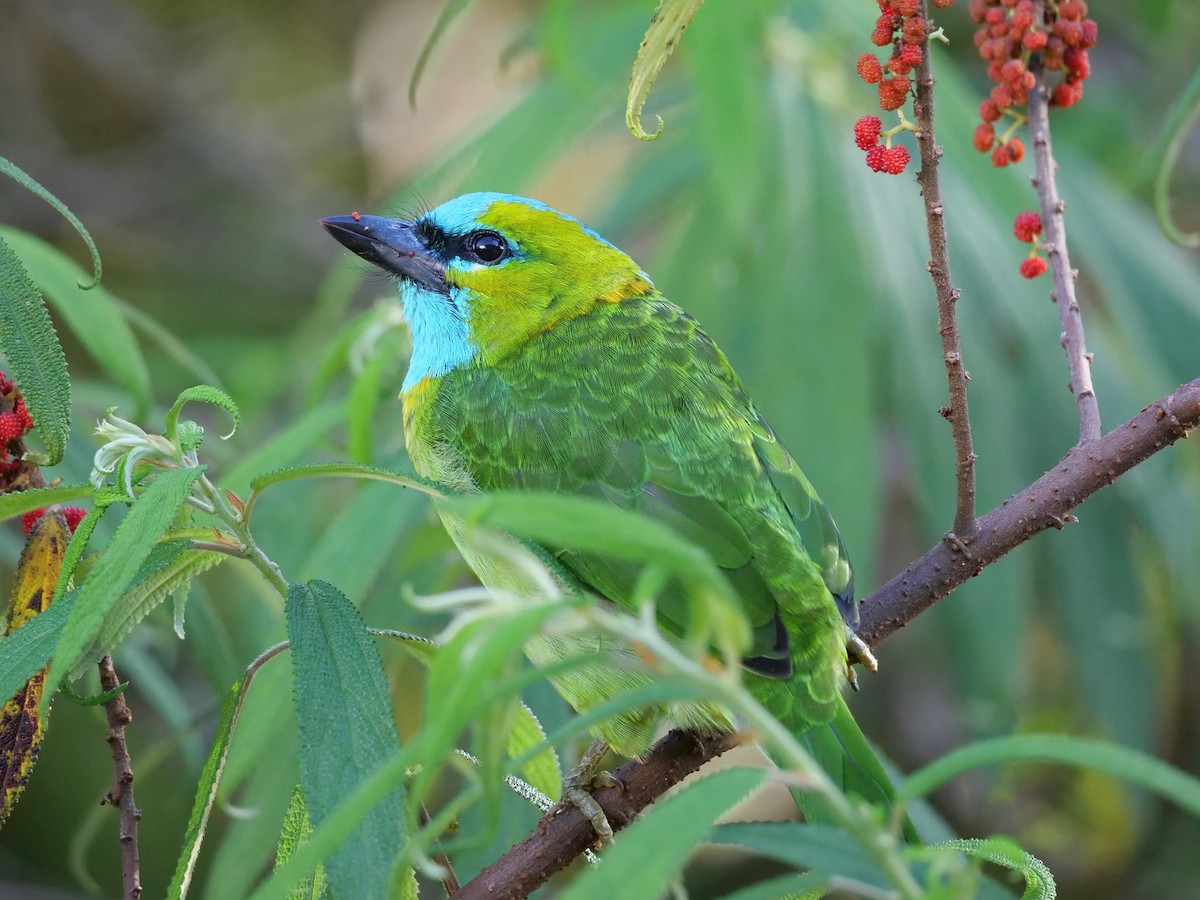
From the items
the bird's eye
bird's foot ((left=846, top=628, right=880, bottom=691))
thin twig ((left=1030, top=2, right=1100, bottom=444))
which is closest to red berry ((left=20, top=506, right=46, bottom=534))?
bird's foot ((left=846, top=628, right=880, bottom=691))

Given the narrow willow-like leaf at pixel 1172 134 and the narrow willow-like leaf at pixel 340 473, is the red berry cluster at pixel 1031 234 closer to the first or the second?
the narrow willow-like leaf at pixel 1172 134

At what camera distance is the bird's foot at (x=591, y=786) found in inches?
78.0

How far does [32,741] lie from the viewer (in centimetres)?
172

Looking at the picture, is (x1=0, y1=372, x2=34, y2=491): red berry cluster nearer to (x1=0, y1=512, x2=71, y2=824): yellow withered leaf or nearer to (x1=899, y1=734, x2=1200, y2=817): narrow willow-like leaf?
(x1=0, y1=512, x2=71, y2=824): yellow withered leaf

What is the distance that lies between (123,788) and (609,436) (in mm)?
1060

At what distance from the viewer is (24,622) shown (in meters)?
1.80

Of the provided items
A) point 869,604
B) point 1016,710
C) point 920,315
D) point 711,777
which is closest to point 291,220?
point 920,315

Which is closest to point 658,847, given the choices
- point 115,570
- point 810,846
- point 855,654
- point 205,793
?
point 810,846

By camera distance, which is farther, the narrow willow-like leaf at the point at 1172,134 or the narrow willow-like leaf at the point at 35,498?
the narrow willow-like leaf at the point at 1172,134

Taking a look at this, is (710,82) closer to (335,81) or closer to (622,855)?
(622,855)

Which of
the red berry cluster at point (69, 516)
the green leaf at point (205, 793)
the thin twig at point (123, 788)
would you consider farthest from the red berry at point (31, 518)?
the green leaf at point (205, 793)

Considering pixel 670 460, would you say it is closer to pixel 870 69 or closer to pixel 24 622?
pixel 870 69

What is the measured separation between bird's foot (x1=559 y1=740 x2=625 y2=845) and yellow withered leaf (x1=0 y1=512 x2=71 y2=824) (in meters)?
0.73

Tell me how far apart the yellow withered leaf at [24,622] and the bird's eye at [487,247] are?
1385mm
